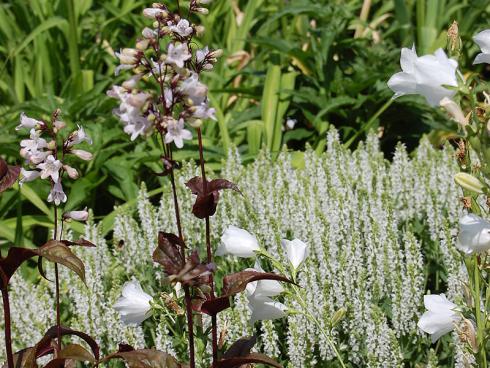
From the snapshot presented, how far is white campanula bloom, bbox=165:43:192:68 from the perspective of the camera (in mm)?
1480

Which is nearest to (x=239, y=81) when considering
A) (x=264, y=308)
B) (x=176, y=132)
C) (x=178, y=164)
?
(x=264, y=308)

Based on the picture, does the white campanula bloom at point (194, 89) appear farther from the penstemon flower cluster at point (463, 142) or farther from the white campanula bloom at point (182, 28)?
the penstemon flower cluster at point (463, 142)

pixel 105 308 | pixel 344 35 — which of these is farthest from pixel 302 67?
pixel 105 308

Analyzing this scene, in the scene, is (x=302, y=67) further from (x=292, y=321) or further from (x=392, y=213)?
(x=292, y=321)

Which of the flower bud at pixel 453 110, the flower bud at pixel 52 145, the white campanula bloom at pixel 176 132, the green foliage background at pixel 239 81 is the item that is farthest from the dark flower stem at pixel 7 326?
the green foliage background at pixel 239 81

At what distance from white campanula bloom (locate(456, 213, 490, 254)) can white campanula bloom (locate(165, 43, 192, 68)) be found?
568 millimetres

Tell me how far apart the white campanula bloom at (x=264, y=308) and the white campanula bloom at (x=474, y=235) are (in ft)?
1.63

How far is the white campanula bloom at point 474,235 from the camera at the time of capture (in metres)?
1.50

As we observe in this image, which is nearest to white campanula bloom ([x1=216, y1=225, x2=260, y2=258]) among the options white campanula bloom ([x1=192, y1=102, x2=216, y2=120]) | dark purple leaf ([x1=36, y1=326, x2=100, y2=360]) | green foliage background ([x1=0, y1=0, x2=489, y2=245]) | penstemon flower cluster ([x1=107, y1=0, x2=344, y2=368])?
penstemon flower cluster ([x1=107, y1=0, x2=344, y2=368])

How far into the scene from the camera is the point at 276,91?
4.47 meters

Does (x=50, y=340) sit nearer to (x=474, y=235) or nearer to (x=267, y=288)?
(x=267, y=288)

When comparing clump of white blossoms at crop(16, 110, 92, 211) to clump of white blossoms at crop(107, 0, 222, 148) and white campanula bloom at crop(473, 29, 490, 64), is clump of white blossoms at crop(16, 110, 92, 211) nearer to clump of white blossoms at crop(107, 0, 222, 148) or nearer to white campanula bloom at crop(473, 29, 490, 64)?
clump of white blossoms at crop(107, 0, 222, 148)

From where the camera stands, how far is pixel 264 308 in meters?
1.88

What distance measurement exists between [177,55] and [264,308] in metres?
0.65
